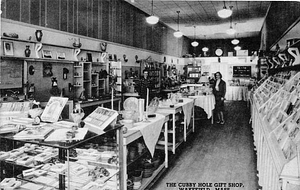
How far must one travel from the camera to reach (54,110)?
8.31ft

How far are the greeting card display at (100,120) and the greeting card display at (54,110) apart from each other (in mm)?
283

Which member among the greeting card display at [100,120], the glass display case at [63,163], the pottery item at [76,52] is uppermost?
the pottery item at [76,52]

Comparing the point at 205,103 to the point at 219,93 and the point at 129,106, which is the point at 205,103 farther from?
the point at 129,106

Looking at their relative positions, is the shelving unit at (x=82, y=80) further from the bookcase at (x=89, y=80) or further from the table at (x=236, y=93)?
the table at (x=236, y=93)

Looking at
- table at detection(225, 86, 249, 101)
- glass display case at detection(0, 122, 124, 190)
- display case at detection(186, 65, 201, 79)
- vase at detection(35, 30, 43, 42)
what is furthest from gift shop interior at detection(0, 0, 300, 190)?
display case at detection(186, 65, 201, 79)

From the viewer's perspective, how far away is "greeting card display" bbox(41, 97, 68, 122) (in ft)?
8.17

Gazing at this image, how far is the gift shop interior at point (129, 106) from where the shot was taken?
90.0 inches

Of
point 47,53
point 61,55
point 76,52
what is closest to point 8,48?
point 47,53

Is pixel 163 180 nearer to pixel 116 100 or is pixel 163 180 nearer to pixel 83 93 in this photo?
pixel 83 93

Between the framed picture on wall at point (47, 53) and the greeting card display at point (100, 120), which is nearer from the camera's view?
the greeting card display at point (100, 120)

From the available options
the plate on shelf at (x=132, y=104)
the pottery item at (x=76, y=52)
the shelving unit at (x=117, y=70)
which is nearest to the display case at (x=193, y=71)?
the shelving unit at (x=117, y=70)

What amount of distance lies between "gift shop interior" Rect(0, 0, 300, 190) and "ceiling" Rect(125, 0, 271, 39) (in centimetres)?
6

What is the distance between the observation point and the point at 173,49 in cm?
1554

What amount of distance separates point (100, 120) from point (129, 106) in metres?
1.58
